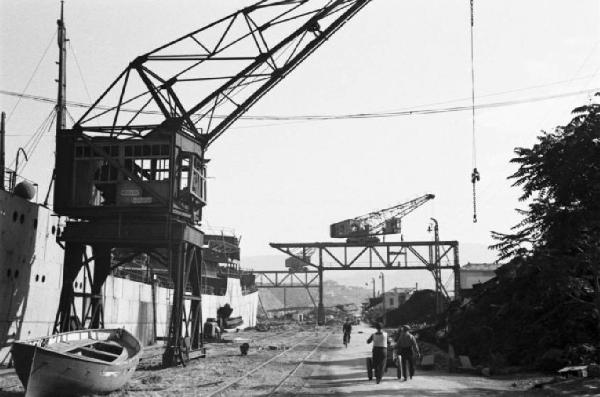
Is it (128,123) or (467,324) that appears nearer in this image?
(128,123)

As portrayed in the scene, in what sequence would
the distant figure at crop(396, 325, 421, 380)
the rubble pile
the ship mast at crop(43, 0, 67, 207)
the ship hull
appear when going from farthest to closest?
the ship mast at crop(43, 0, 67, 207)
the ship hull
the rubble pile
the distant figure at crop(396, 325, 421, 380)

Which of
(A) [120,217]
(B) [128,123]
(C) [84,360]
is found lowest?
(C) [84,360]

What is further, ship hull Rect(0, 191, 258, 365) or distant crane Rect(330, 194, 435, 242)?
distant crane Rect(330, 194, 435, 242)

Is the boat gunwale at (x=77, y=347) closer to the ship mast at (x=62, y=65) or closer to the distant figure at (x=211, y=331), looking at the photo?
the ship mast at (x=62, y=65)

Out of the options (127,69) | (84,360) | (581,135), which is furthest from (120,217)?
(581,135)

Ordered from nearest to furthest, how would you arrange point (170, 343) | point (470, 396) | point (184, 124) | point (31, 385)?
point (31, 385) → point (470, 396) → point (170, 343) → point (184, 124)

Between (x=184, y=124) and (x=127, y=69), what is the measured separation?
3.25 meters

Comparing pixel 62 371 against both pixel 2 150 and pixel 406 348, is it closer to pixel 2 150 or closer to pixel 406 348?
pixel 406 348

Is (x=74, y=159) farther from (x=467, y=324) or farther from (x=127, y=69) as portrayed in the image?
(x=467, y=324)

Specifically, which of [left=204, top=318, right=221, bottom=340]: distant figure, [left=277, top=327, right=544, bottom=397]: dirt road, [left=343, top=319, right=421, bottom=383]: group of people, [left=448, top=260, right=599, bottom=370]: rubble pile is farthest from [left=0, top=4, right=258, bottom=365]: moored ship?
[left=448, top=260, right=599, bottom=370]: rubble pile

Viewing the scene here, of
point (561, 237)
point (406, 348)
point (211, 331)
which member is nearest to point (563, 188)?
point (561, 237)

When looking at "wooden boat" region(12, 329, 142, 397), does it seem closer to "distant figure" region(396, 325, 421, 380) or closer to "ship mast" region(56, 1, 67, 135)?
"distant figure" region(396, 325, 421, 380)

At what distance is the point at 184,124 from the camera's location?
25953 millimetres

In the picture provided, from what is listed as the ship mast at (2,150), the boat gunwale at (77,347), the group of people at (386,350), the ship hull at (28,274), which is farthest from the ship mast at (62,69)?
the group of people at (386,350)
